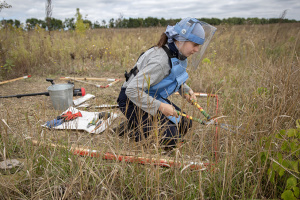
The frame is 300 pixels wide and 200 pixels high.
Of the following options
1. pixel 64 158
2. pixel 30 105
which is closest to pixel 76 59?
pixel 30 105

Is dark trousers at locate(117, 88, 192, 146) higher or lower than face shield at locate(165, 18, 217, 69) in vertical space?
lower

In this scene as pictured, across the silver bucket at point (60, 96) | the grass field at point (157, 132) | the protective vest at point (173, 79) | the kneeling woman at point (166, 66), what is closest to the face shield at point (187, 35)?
the kneeling woman at point (166, 66)

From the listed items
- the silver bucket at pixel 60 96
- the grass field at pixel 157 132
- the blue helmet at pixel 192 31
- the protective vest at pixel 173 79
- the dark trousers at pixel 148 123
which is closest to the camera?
the grass field at pixel 157 132

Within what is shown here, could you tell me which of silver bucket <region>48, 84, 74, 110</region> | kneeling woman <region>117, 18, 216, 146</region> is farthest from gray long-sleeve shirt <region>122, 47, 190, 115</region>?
silver bucket <region>48, 84, 74, 110</region>

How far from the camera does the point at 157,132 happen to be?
1297mm

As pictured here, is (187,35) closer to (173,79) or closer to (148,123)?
(173,79)

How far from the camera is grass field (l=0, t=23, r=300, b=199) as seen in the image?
135cm

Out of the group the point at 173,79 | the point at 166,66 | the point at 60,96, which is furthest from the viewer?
the point at 60,96

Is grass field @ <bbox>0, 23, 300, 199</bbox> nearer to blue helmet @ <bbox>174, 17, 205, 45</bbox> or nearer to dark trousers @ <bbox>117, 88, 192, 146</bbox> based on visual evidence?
dark trousers @ <bbox>117, 88, 192, 146</bbox>

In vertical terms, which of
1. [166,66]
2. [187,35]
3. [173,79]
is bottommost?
[173,79]

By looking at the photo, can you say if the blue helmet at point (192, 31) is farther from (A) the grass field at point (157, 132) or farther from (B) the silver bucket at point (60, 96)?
(B) the silver bucket at point (60, 96)

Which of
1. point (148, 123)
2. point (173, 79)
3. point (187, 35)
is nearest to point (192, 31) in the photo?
point (187, 35)

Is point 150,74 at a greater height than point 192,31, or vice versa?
point 192,31

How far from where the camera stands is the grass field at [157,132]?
1347mm
